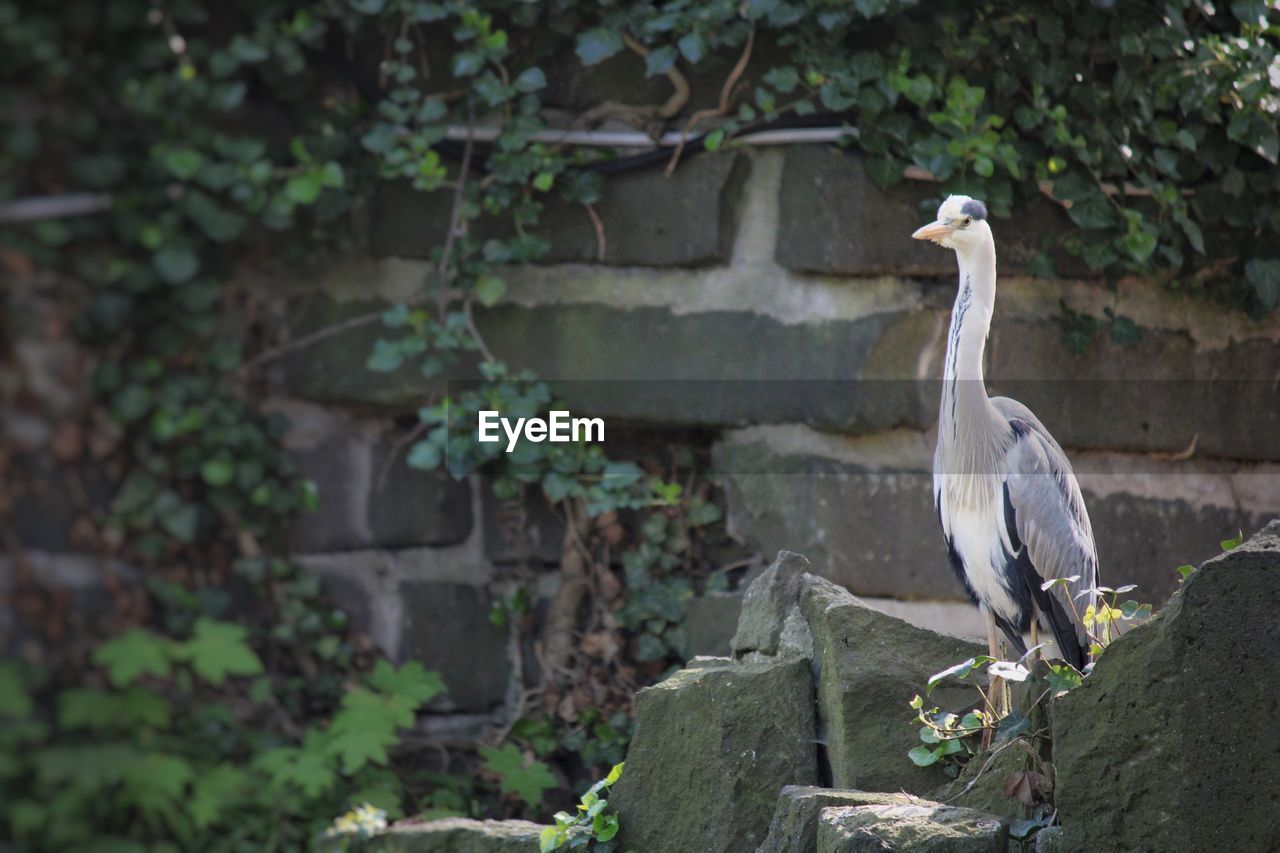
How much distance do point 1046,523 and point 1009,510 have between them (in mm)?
51

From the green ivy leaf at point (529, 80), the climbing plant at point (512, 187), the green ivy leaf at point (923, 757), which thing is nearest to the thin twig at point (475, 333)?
the climbing plant at point (512, 187)

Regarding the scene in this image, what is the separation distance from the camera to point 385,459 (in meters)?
2.36

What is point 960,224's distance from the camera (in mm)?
1786

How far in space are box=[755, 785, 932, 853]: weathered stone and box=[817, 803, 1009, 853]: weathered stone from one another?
0.14 feet

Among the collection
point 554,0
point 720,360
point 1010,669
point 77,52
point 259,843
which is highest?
point 554,0

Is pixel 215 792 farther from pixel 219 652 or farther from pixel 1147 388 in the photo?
pixel 1147 388

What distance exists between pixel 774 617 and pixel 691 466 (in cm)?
63

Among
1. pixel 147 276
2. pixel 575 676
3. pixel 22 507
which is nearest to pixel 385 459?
pixel 575 676

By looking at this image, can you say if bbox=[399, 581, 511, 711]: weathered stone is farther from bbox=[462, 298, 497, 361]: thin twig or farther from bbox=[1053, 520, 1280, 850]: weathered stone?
bbox=[1053, 520, 1280, 850]: weathered stone

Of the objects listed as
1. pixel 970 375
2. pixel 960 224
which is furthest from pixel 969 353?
pixel 960 224

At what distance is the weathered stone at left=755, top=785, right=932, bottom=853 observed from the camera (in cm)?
145

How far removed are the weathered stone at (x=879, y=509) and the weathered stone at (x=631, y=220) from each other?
31 cm

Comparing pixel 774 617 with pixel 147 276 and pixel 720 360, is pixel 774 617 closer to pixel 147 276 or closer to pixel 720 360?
pixel 720 360

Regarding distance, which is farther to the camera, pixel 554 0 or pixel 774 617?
pixel 554 0
